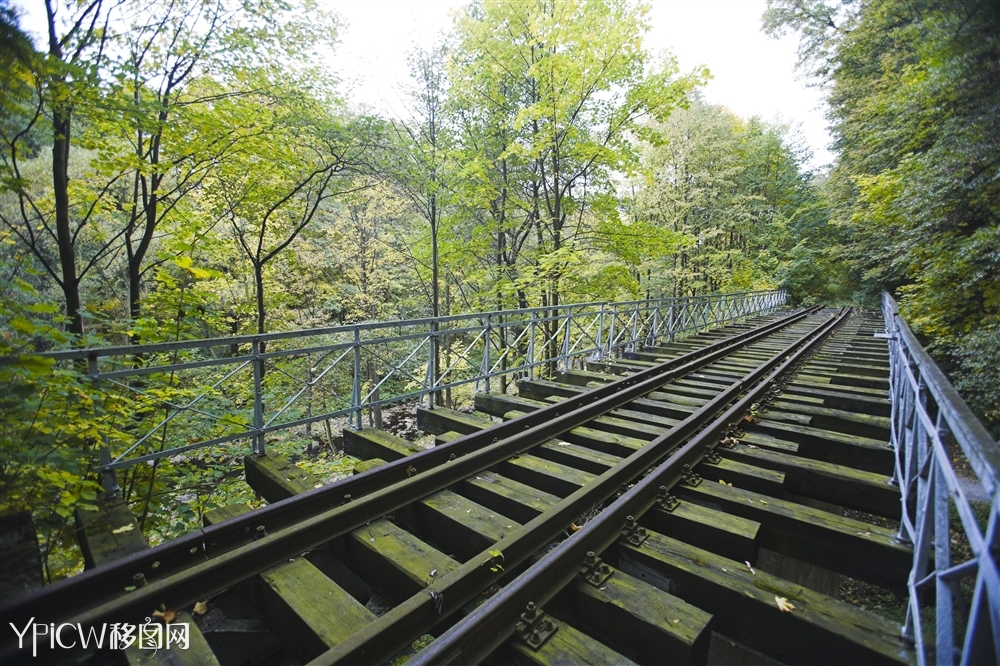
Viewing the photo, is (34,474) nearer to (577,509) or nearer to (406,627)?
(406,627)

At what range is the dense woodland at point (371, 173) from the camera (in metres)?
2.74

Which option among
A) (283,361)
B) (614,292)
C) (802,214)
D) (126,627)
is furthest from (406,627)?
(802,214)

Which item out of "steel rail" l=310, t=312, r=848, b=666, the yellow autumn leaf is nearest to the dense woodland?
"steel rail" l=310, t=312, r=848, b=666

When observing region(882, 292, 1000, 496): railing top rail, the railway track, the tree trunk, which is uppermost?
the tree trunk

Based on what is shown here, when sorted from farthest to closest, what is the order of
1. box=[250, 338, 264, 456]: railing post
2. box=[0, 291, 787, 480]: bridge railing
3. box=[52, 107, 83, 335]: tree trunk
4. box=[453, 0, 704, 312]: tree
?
box=[453, 0, 704, 312]: tree
box=[52, 107, 83, 335]: tree trunk
box=[250, 338, 264, 456]: railing post
box=[0, 291, 787, 480]: bridge railing

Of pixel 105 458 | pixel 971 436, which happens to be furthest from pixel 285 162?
pixel 971 436

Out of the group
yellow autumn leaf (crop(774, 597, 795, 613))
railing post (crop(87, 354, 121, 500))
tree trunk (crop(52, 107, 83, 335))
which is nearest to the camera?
yellow autumn leaf (crop(774, 597, 795, 613))

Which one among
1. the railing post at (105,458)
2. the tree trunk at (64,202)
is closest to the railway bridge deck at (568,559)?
the railing post at (105,458)

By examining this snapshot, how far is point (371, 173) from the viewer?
11312mm

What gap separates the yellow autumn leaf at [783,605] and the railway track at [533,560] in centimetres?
1

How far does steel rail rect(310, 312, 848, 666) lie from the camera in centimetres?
170

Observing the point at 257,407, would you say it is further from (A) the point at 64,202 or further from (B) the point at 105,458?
(A) the point at 64,202

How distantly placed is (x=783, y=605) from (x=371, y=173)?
469 inches

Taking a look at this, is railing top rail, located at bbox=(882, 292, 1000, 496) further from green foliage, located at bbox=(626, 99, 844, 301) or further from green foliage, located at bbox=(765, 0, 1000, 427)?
green foliage, located at bbox=(626, 99, 844, 301)
